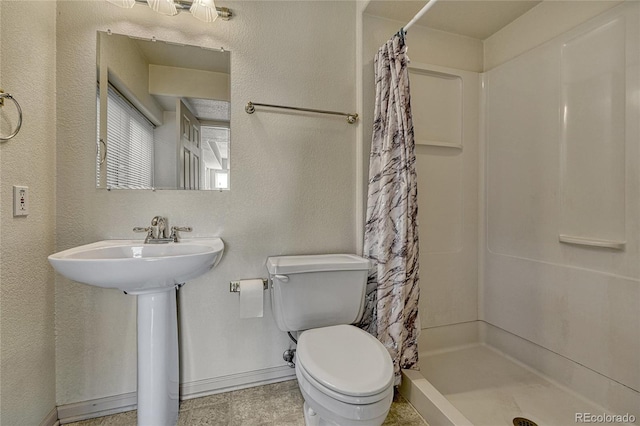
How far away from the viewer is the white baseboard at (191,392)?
1.30 m

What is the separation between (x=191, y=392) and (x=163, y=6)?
193 cm

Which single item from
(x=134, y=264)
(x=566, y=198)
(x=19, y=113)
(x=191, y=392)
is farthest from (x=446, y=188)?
(x=19, y=113)

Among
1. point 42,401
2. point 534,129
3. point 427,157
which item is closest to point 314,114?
point 427,157

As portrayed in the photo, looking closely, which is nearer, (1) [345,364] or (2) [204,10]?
(1) [345,364]

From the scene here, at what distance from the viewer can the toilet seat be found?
898 mm

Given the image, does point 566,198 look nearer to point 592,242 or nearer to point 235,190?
point 592,242

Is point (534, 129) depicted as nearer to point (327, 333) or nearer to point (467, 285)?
point (467, 285)

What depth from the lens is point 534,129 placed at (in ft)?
5.47

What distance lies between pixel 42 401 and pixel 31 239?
70 centimetres

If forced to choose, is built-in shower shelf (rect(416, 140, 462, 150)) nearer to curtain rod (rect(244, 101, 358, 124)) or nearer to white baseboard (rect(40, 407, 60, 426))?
curtain rod (rect(244, 101, 358, 124))

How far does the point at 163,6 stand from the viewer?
1.33m

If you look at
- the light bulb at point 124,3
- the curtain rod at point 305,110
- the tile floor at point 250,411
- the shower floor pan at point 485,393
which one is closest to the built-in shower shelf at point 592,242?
the shower floor pan at point 485,393

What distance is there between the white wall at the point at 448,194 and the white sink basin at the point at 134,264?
135 cm

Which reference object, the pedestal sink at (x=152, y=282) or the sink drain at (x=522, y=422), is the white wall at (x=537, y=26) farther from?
the pedestal sink at (x=152, y=282)
